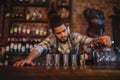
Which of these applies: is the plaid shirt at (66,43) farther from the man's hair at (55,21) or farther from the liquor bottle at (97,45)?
the liquor bottle at (97,45)

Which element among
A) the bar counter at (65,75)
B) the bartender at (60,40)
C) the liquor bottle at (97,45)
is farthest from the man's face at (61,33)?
the bar counter at (65,75)

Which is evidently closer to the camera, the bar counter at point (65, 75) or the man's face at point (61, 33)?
the bar counter at point (65, 75)

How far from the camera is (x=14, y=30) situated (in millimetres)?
4414

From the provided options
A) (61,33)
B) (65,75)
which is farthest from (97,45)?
(65,75)

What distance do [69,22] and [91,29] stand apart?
477 millimetres

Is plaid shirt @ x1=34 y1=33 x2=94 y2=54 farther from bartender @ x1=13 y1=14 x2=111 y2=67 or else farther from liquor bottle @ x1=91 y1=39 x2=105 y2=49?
liquor bottle @ x1=91 y1=39 x2=105 y2=49

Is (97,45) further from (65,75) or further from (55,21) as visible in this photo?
(65,75)

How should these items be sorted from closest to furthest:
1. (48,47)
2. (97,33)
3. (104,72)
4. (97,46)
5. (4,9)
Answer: (104,72)
(97,46)
(48,47)
(97,33)
(4,9)

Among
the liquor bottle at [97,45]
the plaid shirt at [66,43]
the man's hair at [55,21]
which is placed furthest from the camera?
the plaid shirt at [66,43]

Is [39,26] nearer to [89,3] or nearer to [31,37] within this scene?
[31,37]

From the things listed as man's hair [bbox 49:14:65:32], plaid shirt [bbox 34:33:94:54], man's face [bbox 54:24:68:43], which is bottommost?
plaid shirt [bbox 34:33:94:54]

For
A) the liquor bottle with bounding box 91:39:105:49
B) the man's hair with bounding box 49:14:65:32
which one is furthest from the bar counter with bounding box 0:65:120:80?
the man's hair with bounding box 49:14:65:32

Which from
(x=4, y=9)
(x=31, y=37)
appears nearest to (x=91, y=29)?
(x=31, y=37)

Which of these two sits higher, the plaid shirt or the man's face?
the man's face
